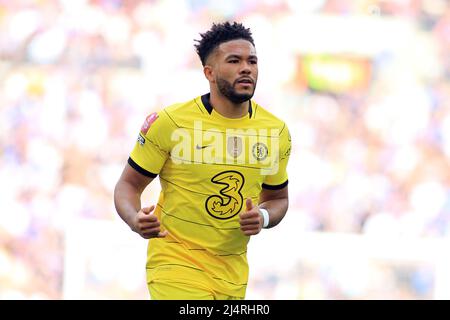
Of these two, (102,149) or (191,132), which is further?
(102,149)

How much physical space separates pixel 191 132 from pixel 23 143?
4.76 meters

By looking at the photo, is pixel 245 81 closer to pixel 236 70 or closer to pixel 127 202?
pixel 236 70

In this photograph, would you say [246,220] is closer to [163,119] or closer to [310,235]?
[163,119]

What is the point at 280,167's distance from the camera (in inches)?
189

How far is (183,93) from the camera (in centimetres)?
899

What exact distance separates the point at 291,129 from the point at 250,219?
4.69 m

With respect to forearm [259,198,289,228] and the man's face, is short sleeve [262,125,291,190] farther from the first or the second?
the man's face

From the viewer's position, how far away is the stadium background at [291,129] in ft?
28.2

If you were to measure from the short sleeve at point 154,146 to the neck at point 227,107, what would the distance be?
27 centimetres

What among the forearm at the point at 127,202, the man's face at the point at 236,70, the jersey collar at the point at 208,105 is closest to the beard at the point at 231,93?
the man's face at the point at 236,70

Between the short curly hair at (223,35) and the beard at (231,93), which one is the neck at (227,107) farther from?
the short curly hair at (223,35)

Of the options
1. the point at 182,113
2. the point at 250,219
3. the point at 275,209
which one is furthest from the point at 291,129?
the point at 250,219

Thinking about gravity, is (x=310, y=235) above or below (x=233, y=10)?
below
